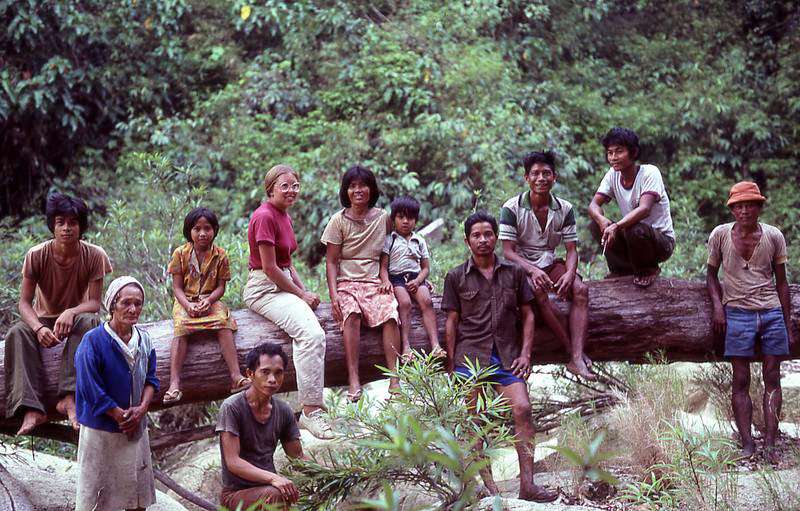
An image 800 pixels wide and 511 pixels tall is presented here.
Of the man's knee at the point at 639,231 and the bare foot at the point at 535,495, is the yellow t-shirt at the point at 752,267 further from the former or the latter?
the bare foot at the point at 535,495


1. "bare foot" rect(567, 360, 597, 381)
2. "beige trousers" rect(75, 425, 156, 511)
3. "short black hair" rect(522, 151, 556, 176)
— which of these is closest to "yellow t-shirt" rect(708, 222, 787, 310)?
"bare foot" rect(567, 360, 597, 381)

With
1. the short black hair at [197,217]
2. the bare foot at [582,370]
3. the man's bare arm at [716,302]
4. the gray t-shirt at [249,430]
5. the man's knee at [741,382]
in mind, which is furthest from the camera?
the man's bare arm at [716,302]

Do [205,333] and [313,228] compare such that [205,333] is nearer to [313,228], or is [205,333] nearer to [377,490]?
[377,490]

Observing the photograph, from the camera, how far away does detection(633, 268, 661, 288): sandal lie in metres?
6.38

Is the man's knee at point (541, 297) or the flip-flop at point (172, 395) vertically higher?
the man's knee at point (541, 297)

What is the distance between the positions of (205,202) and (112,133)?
208cm

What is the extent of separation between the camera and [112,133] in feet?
40.7

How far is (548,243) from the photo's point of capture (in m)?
6.12

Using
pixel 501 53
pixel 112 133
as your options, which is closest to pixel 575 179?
pixel 501 53

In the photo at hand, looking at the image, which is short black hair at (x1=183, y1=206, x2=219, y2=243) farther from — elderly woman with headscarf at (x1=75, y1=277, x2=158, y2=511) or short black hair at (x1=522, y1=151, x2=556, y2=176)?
short black hair at (x1=522, y1=151, x2=556, y2=176)

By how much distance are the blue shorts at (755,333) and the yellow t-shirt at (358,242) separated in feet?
7.87

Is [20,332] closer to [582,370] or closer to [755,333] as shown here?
[582,370]

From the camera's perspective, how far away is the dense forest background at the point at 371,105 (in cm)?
1132

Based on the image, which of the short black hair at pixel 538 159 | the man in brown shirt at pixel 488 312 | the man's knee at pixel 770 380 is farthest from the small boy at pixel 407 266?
the man's knee at pixel 770 380
